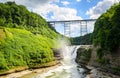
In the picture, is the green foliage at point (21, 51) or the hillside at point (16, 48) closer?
the green foliage at point (21, 51)

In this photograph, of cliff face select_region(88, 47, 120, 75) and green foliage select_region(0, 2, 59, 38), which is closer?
cliff face select_region(88, 47, 120, 75)

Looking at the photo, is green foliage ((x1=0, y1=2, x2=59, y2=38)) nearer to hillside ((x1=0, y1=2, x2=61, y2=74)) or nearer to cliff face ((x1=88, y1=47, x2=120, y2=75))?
hillside ((x1=0, y1=2, x2=61, y2=74))

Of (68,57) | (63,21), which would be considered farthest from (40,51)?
(63,21)

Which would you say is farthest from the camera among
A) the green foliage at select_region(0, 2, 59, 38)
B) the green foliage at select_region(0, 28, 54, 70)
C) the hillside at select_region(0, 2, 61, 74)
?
the green foliage at select_region(0, 2, 59, 38)

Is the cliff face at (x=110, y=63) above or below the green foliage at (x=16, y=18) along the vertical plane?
below

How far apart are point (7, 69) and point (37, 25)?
56777mm

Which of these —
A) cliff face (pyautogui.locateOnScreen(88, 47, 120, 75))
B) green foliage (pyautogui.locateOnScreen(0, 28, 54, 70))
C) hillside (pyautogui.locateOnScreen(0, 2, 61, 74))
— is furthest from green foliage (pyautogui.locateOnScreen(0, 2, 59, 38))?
cliff face (pyautogui.locateOnScreen(88, 47, 120, 75))

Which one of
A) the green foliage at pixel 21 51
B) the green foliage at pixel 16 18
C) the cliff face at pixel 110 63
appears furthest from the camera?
the green foliage at pixel 16 18

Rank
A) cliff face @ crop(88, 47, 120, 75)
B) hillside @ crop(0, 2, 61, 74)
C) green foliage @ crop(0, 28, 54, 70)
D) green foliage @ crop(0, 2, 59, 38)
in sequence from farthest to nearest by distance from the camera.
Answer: green foliage @ crop(0, 2, 59, 38) → hillside @ crop(0, 2, 61, 74) → green foliage @ crop(0, 28, 54, 70) → cliff face @ crop(88, 47, 120, 75)

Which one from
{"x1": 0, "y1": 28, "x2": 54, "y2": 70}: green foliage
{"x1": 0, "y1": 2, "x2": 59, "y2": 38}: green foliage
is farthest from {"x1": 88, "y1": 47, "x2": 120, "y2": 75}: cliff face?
{"x1": 0, "y1": 2, "x2": 59, "y2": 38}: green foliage

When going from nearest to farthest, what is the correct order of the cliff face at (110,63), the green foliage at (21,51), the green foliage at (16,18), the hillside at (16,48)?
the cliff face at (110,63), the green foliage at (21,51), the hillside at (16,48), the green foliage at (16,18)

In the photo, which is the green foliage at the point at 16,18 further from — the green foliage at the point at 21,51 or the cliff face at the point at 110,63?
the cliff face at the point at 110,63

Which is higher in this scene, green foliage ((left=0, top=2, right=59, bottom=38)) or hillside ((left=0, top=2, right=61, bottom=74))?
green foliage ((left=0, top=2, right=59, bottom=38))

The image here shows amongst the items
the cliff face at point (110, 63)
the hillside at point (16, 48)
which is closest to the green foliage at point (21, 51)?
the hillside at point (16, 48)
